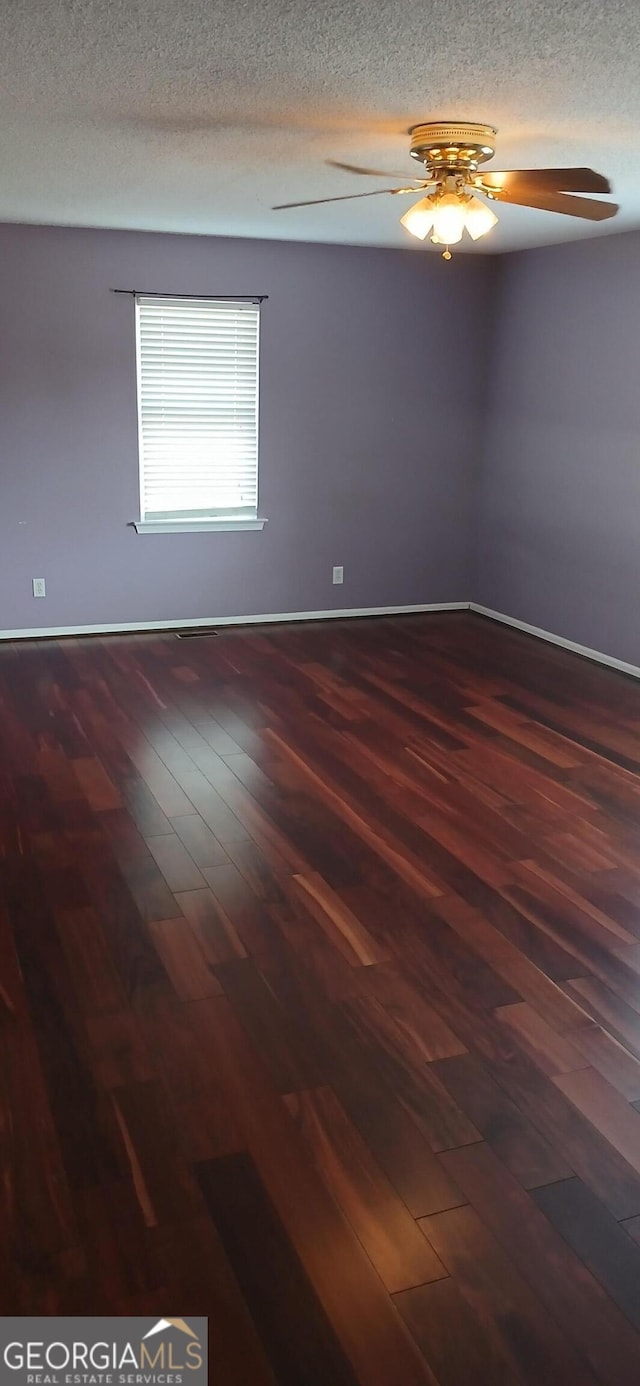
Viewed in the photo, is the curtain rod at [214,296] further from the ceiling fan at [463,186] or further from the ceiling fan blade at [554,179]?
the ceiling fan blade at [554,179]

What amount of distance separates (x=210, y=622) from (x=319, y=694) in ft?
4.92

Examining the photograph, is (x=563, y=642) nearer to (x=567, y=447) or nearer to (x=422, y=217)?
(x=567, y=447)

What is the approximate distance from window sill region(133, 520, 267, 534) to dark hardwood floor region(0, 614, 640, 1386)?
1693 millimetres

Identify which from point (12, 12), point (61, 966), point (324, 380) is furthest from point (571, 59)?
point (324, 380)

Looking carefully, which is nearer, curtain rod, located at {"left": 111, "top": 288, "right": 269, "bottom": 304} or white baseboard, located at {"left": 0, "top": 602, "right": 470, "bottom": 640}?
curtain rod, located at {"left": 111, "top": 288, "right": 269, "bottom": 304}

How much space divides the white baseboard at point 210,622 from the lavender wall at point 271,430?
0.04 m

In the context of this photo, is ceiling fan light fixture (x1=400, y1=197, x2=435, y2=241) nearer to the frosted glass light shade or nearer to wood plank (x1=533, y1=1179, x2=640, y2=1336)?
the frosted glass light shade

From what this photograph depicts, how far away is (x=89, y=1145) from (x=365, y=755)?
2.39m

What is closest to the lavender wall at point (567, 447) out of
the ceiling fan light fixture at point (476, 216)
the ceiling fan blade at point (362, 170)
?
the ceiling fan blade at point (362, 170)

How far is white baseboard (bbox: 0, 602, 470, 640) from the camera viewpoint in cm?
596

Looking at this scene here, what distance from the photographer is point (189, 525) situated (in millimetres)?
6129

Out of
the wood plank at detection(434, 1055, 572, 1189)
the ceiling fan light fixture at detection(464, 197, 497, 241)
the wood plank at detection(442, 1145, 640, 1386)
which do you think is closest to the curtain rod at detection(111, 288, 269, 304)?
the ceiling fan light fixture at detection(464, 197, 497, 241)

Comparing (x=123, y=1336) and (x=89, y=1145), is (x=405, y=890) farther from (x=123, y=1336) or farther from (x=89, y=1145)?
(x=123, y=1336)

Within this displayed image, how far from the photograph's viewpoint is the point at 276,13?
217cm
